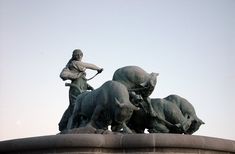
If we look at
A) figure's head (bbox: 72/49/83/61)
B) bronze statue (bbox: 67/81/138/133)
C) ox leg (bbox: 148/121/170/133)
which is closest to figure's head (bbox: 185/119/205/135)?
ox leg (bbox: 148/121/170/133)

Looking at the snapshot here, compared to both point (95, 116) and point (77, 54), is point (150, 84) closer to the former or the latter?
point (95, 116)

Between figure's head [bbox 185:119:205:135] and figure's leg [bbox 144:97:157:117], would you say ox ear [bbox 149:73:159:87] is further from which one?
figure's head [bbox 185:119:205:135]

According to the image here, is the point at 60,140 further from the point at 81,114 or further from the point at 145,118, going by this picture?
the point at 145,118

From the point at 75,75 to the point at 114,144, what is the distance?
4497mm

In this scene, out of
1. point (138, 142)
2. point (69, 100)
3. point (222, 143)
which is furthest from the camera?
point (69, 100)

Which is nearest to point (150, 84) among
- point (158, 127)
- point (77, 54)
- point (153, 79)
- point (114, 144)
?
point (153, 79)

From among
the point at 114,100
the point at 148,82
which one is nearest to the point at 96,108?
the point at 114,100

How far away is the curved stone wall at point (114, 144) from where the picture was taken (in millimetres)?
9391

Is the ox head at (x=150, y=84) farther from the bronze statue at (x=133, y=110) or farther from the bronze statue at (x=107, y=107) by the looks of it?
the bronze statue at (x=107, y=107)

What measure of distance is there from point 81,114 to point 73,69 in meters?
2.44

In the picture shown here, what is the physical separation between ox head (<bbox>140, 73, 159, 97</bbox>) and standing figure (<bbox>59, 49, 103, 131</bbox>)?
2331 mm

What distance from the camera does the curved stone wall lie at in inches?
370

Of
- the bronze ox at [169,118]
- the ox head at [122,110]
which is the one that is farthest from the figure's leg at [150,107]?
the ox head at [122,110]

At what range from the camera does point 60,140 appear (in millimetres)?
9438
